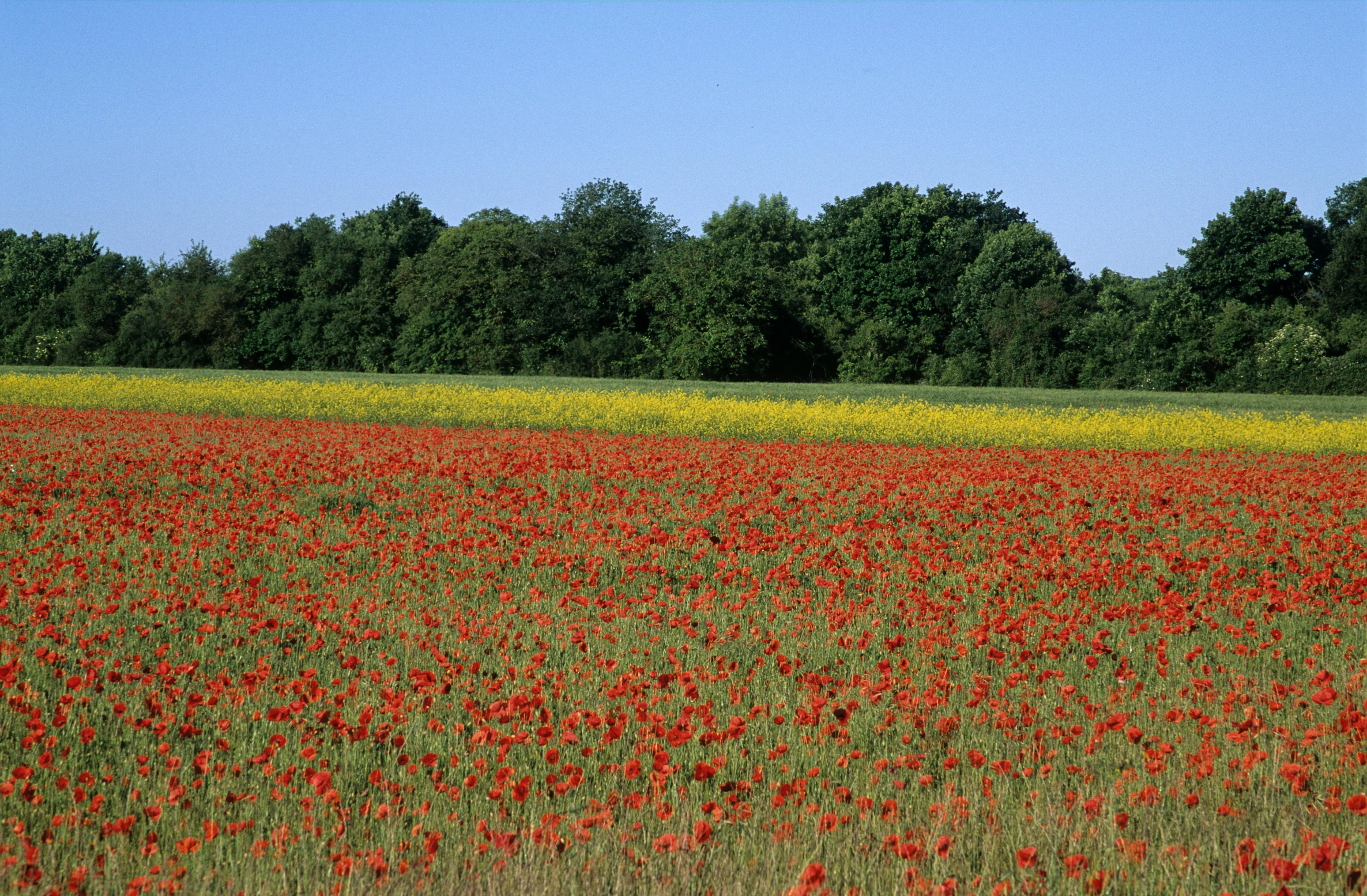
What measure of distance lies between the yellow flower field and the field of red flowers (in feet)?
31.8

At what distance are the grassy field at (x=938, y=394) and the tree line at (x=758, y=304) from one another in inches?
248

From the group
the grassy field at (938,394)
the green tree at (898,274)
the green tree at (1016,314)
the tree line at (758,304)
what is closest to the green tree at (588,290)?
the tree line at (758,304)

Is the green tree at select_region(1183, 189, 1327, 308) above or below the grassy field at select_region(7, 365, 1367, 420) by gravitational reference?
above

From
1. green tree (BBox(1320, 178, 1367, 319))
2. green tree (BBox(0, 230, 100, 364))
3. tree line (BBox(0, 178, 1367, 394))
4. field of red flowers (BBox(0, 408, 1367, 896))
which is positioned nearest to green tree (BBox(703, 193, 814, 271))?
tree line (BBox(0, 178, 1367, 394))

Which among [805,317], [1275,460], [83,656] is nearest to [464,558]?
[83,656]

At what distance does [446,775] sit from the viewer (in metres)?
4.21

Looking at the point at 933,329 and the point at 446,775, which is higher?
the point at 933,329

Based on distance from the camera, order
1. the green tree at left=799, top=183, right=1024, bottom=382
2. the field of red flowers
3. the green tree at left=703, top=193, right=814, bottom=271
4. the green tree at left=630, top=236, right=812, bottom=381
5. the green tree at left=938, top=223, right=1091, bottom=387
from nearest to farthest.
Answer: the field of red flowers → the green tree at left=938, top=223, right=1091, bottom=387 → the green tree at left=630, top=236, right=812, bottom=381 → the green tree at left=799, top=183, right=1024, bottom=382 → the green tree at left=703, top=193, right=814, bottom=271

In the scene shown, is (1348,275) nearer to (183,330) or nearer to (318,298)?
(318,298)

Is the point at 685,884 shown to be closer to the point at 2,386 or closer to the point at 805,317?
the point at 2,386

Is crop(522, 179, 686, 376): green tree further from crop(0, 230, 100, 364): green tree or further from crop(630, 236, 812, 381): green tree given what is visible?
crop(0, 230, 100, 364): green tree

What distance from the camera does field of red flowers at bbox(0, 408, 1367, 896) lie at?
11.0 feet

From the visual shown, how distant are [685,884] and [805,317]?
55619mm

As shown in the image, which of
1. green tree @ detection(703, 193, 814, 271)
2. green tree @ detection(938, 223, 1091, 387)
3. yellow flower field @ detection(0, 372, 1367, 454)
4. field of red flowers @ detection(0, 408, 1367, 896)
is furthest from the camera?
green tree @ detection(703, 193, 814, 271)
